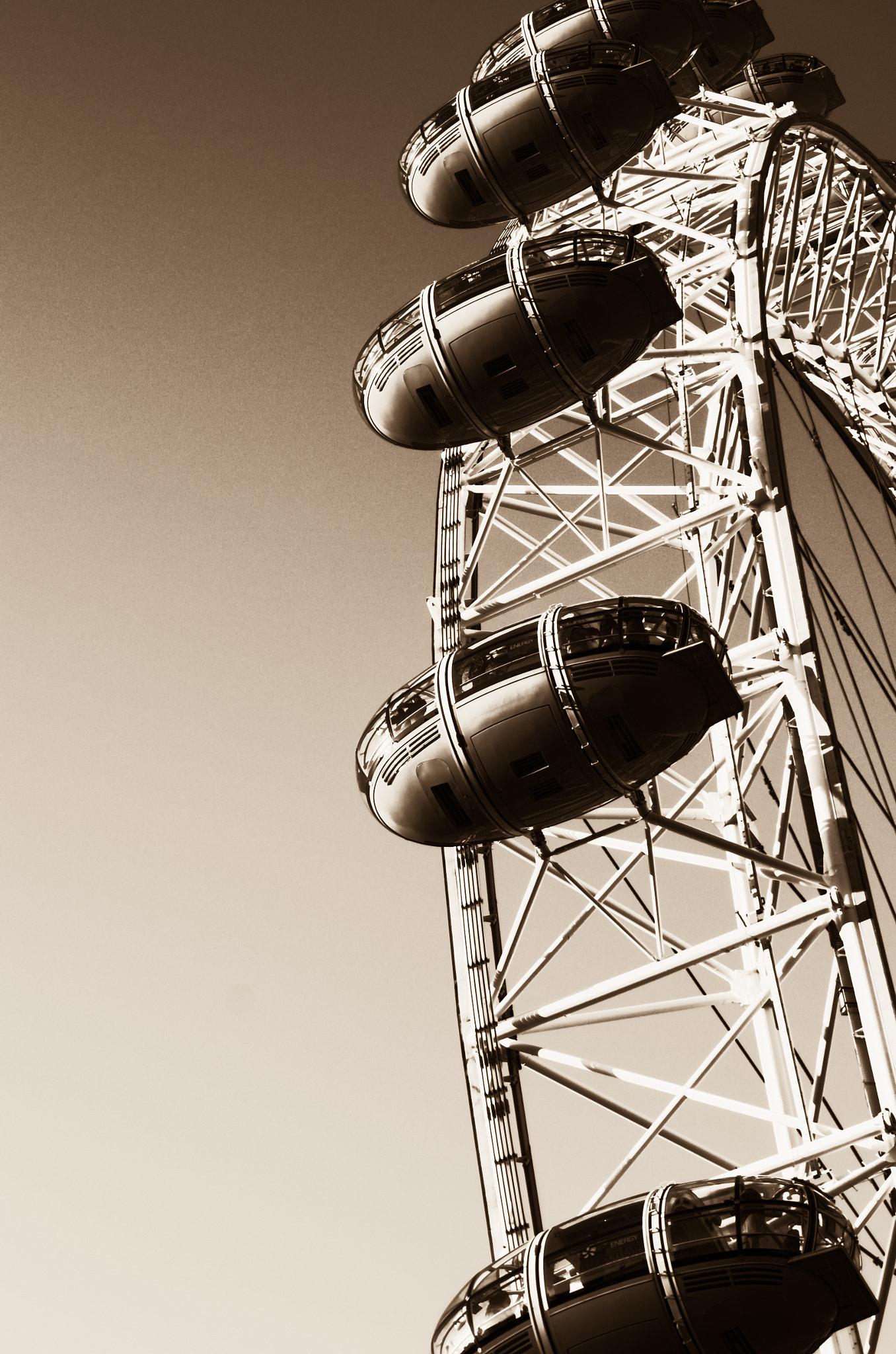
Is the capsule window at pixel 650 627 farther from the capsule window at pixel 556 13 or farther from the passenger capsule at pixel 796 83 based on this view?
the passenger capsule at pixel 796 83

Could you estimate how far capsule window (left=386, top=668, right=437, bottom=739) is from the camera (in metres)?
9.69

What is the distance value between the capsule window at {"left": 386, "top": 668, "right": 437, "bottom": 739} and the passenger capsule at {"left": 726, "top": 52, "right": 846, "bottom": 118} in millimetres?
12056

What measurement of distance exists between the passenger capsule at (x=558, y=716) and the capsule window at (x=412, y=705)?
2 cm

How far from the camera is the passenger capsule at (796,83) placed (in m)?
18.7

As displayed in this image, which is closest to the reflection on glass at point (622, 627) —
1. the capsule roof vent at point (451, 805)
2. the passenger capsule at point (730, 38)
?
the capsule roof vent at point (451, 805)

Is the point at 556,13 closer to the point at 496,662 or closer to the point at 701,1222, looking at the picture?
the point at 496,662

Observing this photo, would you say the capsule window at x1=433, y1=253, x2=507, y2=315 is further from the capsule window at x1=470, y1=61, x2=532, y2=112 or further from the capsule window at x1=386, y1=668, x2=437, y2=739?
the capsule window at x1=386, y1=668, x2=437, y2=739

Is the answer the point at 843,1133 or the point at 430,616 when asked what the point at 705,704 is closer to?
the point at 843,1133

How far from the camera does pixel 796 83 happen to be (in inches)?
740

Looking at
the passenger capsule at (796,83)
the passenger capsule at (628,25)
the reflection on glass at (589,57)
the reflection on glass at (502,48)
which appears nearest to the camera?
the reflection on glass at (589,57)

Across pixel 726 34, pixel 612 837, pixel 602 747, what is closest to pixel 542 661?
pixel 602 747

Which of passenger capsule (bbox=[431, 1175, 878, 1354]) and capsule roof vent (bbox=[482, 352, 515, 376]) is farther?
capsule roof vent (bbox=[482, 352, 515, 376])

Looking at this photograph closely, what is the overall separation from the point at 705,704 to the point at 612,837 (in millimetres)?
2845

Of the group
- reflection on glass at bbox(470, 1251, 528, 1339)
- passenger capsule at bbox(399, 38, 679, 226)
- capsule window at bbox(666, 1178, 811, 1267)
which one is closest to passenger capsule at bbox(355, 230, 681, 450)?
passenger capsule at bbox(399, 38, 679, 226)
